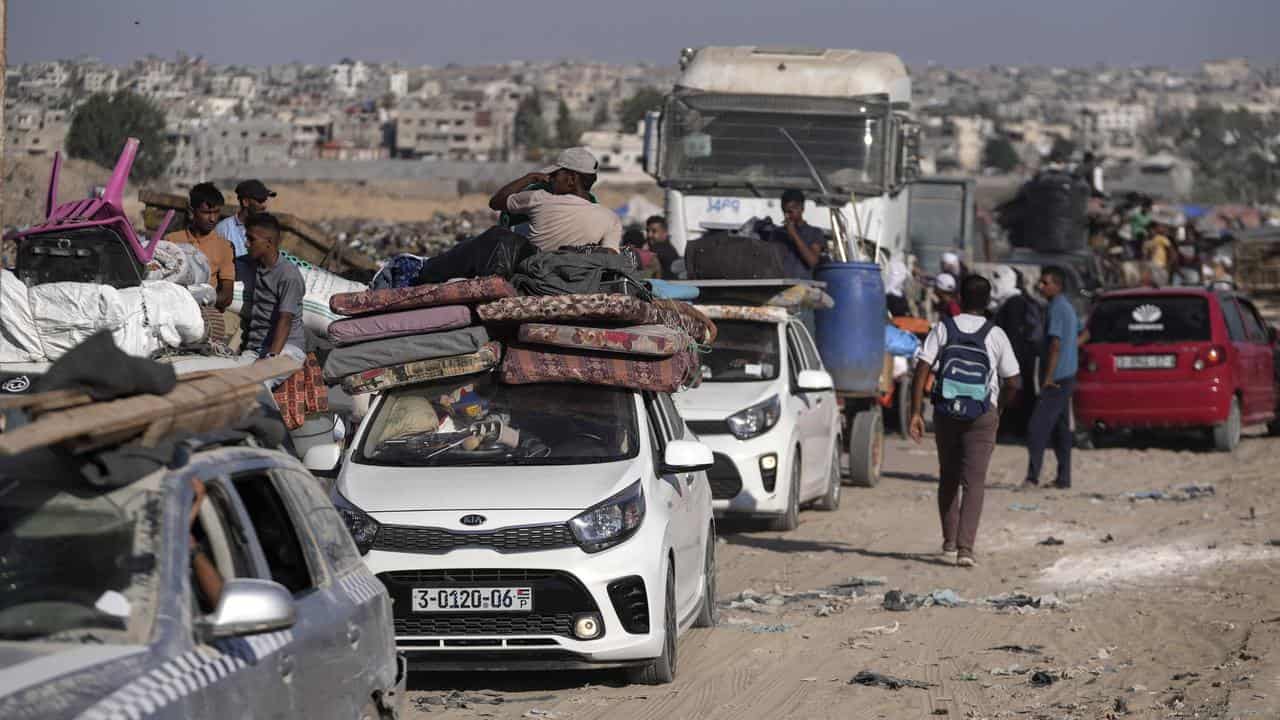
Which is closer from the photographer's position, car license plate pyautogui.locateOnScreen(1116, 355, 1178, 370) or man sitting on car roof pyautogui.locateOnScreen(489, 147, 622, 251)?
man sitting on car roof pyautogui.locateOnScreen(489, 147, 622, 251)

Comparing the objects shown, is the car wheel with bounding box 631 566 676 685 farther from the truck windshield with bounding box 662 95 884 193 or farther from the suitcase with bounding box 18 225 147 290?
the truck windshield with bounding box 662 95 884 193

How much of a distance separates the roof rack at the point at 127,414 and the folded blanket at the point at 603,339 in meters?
4.38

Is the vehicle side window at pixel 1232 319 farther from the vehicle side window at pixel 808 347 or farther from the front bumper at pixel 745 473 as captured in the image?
the front bumper at pixel 745 473

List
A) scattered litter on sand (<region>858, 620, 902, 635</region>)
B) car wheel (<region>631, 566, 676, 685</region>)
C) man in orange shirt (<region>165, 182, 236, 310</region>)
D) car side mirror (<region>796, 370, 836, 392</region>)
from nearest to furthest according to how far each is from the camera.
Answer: car wheel (<region>631, 566, 676, 685</region>) → scattered litter on sand (<region>858, 620, 902, 635</region>) → man in orange shirt (<region>165, 182, 236, 310</region>) → car side mirror (<region>796, 370, 836, 392</region>)

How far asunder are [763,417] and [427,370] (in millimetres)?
5235

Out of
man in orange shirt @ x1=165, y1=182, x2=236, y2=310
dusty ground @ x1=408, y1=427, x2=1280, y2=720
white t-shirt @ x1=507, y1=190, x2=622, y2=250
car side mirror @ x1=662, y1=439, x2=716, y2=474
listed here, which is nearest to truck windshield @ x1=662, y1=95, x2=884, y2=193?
dusty ground @ x1=408, y1=427, x2=1280, y2=720

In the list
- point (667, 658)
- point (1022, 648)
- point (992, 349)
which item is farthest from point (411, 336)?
point (992, 349)

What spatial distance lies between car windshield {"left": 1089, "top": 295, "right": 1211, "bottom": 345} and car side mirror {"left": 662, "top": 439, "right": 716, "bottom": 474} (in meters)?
13.1

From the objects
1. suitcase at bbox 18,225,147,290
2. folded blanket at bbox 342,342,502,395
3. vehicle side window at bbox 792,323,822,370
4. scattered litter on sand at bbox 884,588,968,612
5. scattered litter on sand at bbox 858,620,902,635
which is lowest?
scattered litter on sand at bbox 884,588,968,612

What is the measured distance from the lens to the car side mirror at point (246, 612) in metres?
4.72

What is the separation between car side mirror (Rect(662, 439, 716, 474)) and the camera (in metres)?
9.36

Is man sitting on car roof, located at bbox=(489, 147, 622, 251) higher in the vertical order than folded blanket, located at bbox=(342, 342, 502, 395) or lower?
higher

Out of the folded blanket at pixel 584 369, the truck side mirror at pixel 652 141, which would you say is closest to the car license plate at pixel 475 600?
the folded blanket at pixel 584 369

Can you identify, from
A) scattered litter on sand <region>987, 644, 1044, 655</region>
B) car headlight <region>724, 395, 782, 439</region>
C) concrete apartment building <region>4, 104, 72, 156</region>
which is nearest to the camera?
scattered litter on sand <region>987, 644, 1044, 655</region>
